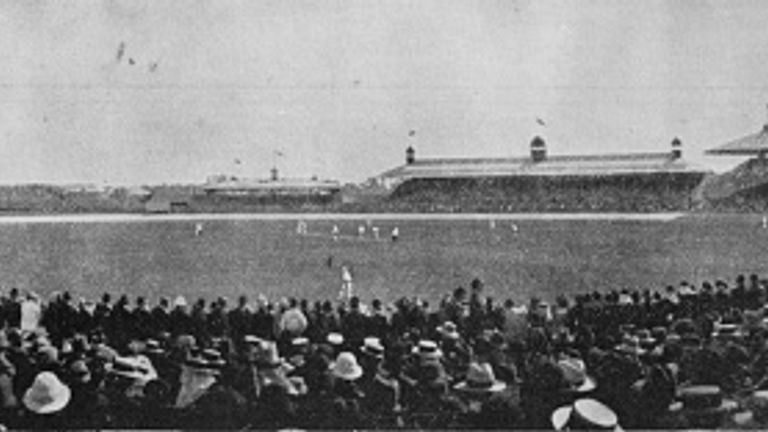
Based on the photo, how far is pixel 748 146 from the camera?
76250 mm

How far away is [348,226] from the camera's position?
61156 millimetres

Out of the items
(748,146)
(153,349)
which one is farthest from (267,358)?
(748,146)

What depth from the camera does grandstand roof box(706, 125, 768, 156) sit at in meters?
75.6

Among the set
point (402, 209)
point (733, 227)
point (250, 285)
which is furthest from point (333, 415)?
point (402, 209)

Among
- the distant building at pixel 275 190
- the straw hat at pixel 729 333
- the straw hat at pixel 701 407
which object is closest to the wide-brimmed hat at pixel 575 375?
the straw hat at pixel 701 407

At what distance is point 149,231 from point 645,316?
151 ft

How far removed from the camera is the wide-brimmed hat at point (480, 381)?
28.2ft

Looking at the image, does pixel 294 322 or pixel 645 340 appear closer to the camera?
pixel 645 340

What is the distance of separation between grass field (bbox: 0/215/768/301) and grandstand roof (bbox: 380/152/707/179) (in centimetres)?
1639

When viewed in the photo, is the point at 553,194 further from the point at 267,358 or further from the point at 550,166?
the point at 267,358

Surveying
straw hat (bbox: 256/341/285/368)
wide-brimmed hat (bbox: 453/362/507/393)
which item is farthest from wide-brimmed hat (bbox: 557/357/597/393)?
straw hat (bbox: 256/341/285/368)

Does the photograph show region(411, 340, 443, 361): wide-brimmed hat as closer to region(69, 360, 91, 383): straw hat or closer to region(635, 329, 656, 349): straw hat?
region(635, 329, 656, 349): straw hat

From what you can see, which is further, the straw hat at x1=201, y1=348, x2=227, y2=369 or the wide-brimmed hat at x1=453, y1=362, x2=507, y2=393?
the straw hat at x1=201, y1=348, x2=227, y2=369

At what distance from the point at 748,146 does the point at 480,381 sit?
74120 millimetres
